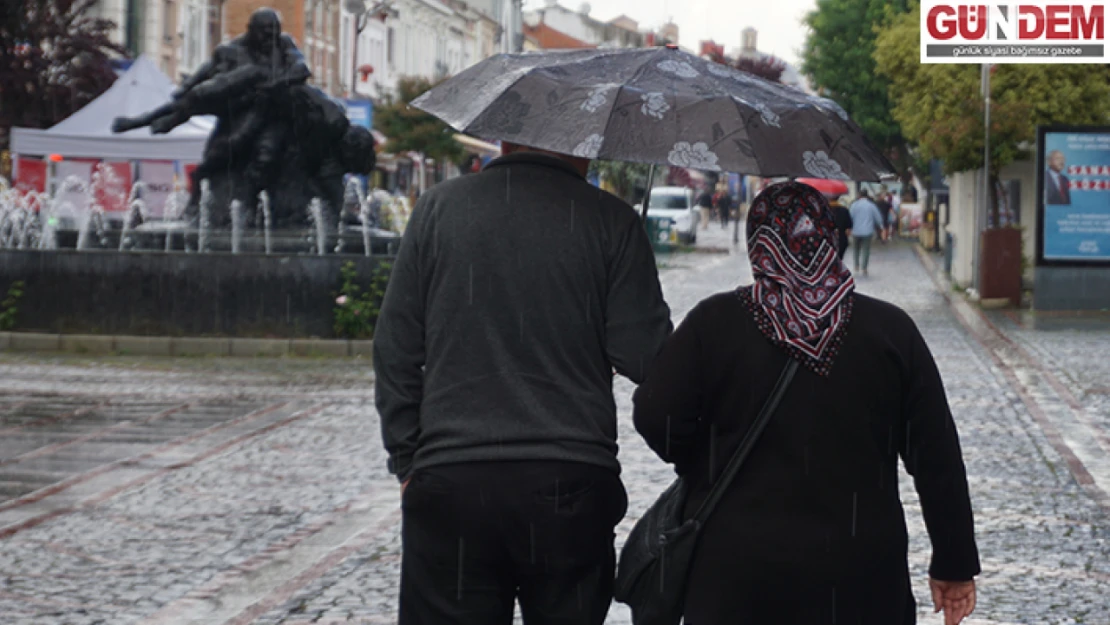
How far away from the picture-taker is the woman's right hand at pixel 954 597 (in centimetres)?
363

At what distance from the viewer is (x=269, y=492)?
8.94m

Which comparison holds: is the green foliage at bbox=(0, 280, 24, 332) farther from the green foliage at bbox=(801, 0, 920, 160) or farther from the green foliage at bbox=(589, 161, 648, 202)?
the green foliage at bbox=(801, 0, 920, 160)

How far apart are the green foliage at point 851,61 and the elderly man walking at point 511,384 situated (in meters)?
56.5

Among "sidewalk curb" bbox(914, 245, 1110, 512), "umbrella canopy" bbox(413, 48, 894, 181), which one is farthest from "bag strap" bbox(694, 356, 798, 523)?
"sidewalk curb" bbox(914, 245, 1110, 512)

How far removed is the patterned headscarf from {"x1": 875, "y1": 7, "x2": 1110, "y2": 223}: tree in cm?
2296

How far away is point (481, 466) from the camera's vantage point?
348cm

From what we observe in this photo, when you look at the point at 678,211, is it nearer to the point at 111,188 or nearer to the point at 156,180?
the point at 156,180

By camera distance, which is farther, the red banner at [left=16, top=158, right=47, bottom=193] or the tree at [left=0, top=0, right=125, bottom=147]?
the tree at [left=0, top=0, right=125, bottom=147]

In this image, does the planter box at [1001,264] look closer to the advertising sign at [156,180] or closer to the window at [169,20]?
the advertising sign at [156,180]

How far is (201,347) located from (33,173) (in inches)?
832

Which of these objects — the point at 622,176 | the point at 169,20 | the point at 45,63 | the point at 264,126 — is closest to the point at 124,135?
the point at 45,63

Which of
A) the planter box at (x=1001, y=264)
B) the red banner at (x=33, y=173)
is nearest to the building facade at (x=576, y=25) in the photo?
the red banner at (x=33, y=173)

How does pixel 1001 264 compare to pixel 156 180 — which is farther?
pixel 156 180

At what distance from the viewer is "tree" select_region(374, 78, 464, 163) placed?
54750mm
